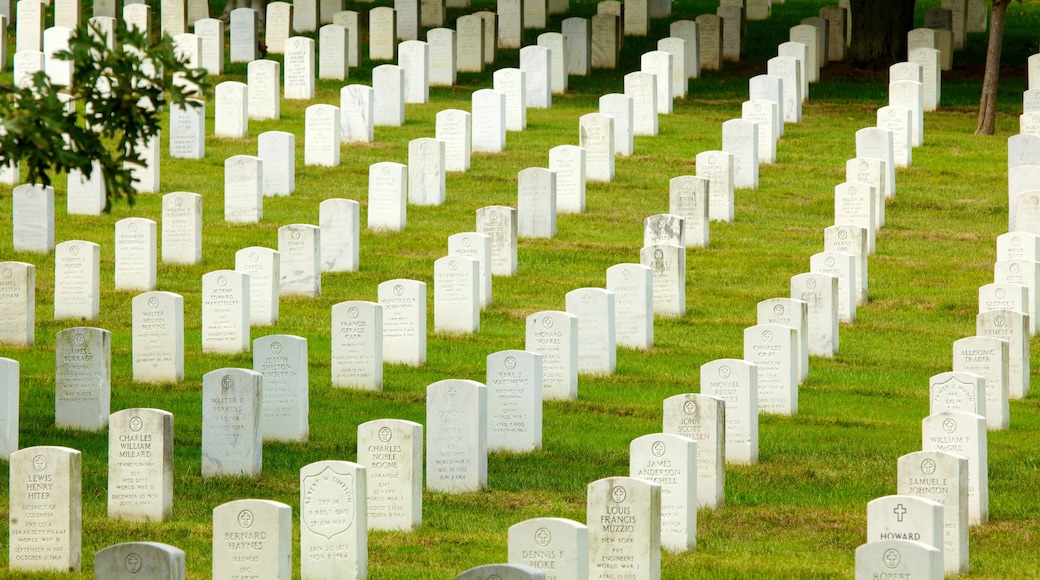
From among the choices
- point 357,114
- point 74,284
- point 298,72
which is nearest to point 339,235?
point 74,284

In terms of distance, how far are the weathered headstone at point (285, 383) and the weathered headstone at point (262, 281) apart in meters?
3.60

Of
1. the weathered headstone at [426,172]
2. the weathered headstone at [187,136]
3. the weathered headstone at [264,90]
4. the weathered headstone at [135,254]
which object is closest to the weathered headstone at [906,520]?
the weathered headstone at [135,254]

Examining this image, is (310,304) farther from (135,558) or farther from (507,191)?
(135,558)

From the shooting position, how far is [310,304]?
1714 centimetres

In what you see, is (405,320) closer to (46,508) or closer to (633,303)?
(633,303)

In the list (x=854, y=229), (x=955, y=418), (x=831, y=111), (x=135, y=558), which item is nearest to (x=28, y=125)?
(x=135, y=558)

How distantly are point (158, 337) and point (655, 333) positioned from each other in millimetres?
4995

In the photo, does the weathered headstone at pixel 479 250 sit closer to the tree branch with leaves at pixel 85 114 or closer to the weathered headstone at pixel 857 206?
the weathered headstone at pixel 857 206

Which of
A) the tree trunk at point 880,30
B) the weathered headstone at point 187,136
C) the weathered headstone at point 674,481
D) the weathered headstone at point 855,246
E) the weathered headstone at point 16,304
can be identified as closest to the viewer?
the weathered headstone at point 674,481

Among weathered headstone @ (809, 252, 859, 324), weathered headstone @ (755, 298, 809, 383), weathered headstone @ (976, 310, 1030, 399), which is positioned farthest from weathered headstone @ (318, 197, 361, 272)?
weathered headstone @ (976, 310, 1030, 399)

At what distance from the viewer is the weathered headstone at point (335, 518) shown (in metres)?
9.51

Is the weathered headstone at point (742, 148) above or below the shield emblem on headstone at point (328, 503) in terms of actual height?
above

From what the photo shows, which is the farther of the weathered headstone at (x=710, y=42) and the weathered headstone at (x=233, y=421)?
the weathered headstone at (x=710, y=42)

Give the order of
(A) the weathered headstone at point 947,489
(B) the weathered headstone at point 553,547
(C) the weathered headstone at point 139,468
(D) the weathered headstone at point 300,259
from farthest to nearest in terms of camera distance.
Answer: (D) the weathered headstone at point 300,259 → (C) the weathered headstone at point 139,468 → (A) the weathered headstone at point 947,489 → (B) the weathered headstone at point 553,547
